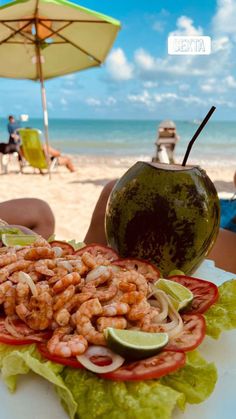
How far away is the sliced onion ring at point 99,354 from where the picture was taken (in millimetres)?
652

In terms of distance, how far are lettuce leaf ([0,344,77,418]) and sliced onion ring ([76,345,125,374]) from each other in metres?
0.04

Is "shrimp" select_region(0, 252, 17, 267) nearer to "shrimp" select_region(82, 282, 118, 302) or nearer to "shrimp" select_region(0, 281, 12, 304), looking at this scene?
"shrimp" select_region(0, 281, 12, 304)

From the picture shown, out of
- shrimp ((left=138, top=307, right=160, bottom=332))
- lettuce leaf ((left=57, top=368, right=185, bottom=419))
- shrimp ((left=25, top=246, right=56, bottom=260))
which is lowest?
lettuce leaf ((left=57, top=368, right=185, bottom=419))

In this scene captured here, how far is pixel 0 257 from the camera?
92 centimetres

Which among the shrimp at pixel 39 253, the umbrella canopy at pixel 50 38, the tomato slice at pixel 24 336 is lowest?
the tomato slice at pixel 24 336

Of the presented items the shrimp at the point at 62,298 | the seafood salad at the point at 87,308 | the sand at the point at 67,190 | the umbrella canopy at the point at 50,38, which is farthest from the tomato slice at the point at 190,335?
the umbrella canopy at the point at 50,38

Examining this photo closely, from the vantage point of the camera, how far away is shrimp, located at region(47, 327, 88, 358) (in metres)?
0.67

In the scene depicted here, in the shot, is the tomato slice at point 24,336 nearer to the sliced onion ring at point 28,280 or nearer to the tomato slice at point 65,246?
the sliced onion ring at point 28,280

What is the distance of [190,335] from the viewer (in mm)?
761

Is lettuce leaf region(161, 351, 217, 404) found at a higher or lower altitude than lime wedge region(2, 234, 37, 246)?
lower

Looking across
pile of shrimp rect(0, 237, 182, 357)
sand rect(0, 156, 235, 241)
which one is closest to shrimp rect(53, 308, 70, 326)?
pile of shrimp rect(0, 237, 182, 357)

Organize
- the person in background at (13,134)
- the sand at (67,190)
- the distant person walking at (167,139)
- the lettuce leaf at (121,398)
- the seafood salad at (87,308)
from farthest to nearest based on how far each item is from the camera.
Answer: the person in background at (13,134), the distant person walking at (167,139), the sand at (67,190), the seafood salad at (87,308), the lettuce leaf at (121,398)

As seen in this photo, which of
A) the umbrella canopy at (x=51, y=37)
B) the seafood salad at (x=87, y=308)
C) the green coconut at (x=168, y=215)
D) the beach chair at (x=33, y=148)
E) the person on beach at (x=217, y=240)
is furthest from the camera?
the beach chair at (x=33, y=148)

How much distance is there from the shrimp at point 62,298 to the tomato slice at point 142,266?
0.25m
